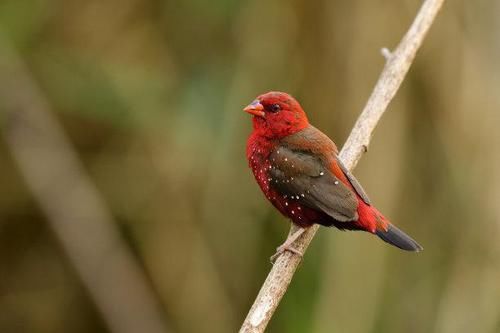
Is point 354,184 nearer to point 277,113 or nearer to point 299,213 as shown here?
point 299,213

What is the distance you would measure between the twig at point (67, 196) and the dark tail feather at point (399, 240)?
2.24 m

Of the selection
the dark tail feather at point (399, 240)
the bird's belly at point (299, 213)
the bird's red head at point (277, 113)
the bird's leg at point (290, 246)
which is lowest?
the dark tail feather at point (399, 240)

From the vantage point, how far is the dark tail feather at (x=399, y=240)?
3.91 meters

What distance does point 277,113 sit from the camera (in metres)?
4.20

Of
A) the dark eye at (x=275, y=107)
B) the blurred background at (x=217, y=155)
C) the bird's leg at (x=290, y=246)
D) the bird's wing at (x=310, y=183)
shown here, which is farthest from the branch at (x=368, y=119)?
the blurred background at (x=217, y=155)

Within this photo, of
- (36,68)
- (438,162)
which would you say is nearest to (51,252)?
(36,68)

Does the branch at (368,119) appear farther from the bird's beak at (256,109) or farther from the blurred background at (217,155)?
the blurred background at (217,155)

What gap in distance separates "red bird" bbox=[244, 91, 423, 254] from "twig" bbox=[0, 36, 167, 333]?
1721mm

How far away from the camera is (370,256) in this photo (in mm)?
5457

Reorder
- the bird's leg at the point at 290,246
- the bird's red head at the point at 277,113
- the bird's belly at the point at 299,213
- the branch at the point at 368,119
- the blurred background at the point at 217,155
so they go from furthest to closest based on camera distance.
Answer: the blurred background at the point at 217,155 < the bird's red head at the point at 277,113 < the bird's belly at the point at 299,213 < the bird's leg at the point at 290,246 < the branch at the point at 368,119

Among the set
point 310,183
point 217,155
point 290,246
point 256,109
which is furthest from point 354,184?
point 217,155

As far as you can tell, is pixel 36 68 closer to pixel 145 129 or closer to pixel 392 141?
pixel 145 129

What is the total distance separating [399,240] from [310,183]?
1.55 ft

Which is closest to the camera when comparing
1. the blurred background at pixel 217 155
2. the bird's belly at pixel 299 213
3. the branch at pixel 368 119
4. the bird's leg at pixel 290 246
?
the branch at pixel 368 119
